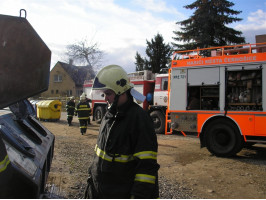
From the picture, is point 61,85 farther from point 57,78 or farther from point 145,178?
point 145,178

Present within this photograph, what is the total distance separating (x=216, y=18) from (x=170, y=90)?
50.5 ft

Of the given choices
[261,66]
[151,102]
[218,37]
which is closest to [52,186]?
[261,66]

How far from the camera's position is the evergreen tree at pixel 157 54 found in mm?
31938

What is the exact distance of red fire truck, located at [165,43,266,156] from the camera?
6.09 meters

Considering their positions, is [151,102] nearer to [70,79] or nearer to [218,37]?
[218,37]

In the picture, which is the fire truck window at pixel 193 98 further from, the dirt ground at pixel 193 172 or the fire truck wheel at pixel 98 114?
the fire truck wheel at pixel 98 114

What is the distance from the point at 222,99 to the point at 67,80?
3528cm

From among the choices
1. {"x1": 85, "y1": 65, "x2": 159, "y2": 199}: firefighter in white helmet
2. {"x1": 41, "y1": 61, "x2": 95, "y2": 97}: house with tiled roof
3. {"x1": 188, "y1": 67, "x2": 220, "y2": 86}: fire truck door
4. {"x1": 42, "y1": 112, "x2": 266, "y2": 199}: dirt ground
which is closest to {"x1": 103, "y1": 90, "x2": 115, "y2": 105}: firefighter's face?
{"x1": 85, "y1": 65, "x2": 159, "y2": 199}: firefighter in white helmet

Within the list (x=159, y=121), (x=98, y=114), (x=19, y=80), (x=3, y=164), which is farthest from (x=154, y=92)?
(x=3, y=164)

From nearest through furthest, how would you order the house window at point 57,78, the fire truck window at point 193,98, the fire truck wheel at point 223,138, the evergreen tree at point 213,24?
the fire truck wheel at point 223,138, the fire truck window at point 193,98, the evergreen tree at point 213,24, the house window at point 57,78

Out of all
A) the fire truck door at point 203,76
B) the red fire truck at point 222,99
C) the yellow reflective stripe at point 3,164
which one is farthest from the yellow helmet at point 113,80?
the fire truck door at point 203,76

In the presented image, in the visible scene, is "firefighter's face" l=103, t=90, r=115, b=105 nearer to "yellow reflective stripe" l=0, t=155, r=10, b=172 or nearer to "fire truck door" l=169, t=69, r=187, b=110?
"yellow reflective stripe" l=0, t=155, r=10, b=172

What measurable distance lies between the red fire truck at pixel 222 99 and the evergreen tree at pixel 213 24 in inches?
563

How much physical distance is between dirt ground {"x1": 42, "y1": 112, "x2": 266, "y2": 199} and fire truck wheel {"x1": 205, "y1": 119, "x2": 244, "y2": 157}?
216 millimetres
